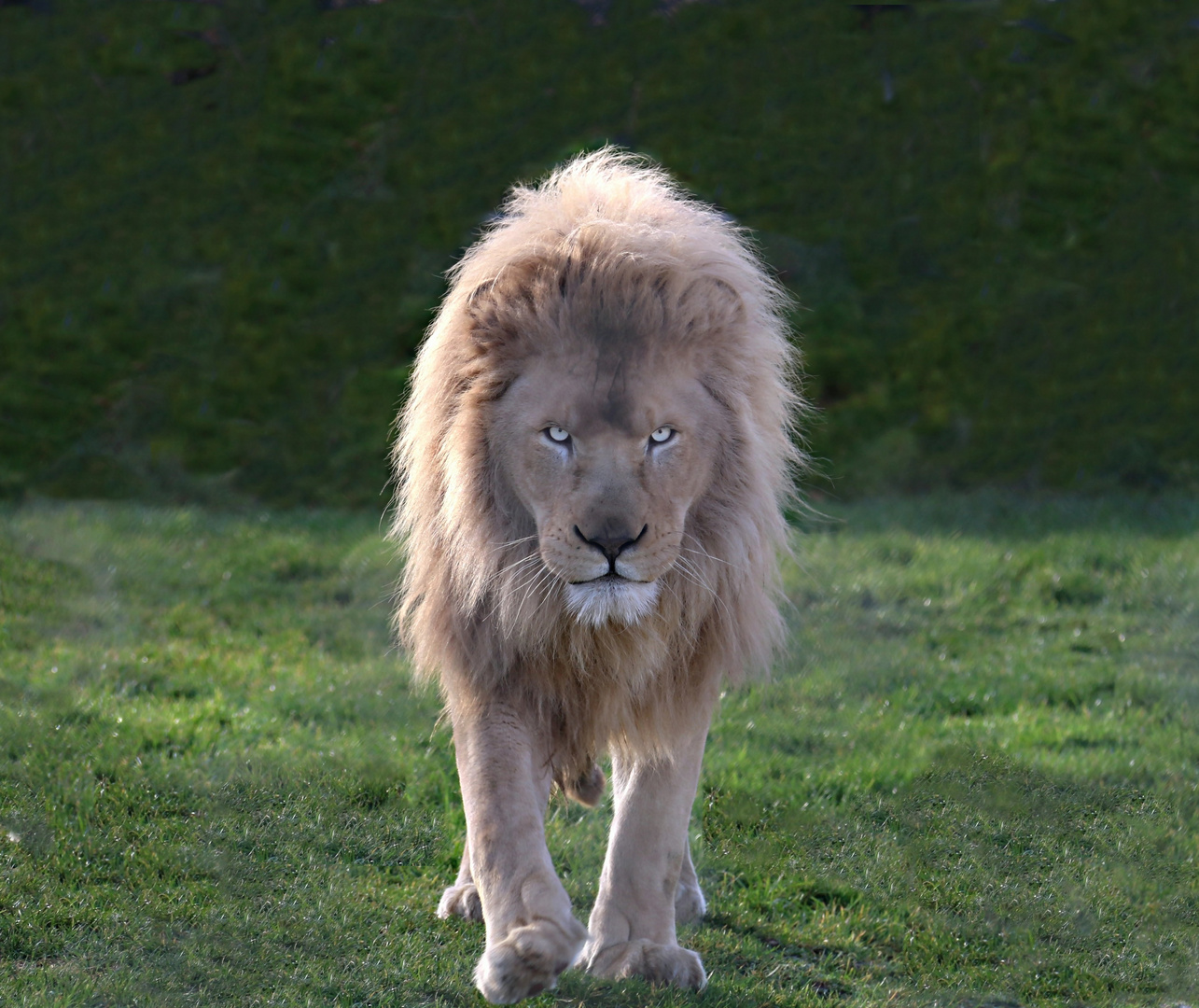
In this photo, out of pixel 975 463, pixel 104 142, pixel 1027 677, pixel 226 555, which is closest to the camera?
pixel 1027 677

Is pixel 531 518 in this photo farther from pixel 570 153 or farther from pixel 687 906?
pixel 570 153

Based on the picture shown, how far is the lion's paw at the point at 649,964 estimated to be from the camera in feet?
12.7

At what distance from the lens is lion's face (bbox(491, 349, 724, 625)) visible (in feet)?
11.5

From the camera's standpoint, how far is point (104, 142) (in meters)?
11.7

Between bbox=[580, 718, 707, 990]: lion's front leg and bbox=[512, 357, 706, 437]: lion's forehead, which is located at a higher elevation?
bbox=[512, 357, 706, 437]: lion's forehead

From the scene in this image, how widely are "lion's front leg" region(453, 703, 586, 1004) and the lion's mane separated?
0.35 feet

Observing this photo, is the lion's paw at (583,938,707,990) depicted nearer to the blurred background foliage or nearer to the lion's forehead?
the lion's forehead

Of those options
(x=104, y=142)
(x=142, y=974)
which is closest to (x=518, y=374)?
(x=142, y=974)

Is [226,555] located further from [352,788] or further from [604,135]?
[604,135]

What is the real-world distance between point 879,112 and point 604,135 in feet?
7.92

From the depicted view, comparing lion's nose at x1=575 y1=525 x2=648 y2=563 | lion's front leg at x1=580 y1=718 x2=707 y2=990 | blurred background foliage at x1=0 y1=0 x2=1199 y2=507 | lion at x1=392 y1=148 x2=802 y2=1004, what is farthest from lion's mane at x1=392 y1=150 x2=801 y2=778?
blurred background foliage at x1=0 y1=0 x2=1199 y2=507

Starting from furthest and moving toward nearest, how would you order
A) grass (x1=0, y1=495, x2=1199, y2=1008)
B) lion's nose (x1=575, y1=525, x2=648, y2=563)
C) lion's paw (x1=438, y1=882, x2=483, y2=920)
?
lion's paw (x1=438, y1=882, x2=483, y2=920) → grass (x1=0, y1=495, x2=1199, y2=1008) → lion's nose (x1=575, y1=525, x2=648, y2=563)

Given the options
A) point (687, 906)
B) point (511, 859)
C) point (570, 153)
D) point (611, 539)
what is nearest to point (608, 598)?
point (611, 539)

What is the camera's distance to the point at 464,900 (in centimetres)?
442
